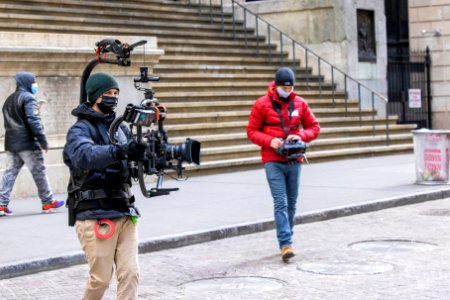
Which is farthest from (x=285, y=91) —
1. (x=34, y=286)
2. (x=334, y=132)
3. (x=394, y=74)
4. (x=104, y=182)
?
(x=394, y=74)

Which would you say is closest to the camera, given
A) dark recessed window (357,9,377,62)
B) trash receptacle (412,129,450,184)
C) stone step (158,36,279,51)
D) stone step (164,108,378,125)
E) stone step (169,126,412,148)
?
trash receptacle (412,129,450,184)

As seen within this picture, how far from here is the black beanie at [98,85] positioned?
547 centimetres

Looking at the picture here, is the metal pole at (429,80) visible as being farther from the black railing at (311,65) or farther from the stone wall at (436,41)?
the black railing at (311,65)

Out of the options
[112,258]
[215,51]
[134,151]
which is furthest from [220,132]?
[134,151]

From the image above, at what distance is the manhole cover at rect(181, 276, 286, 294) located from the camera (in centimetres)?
750

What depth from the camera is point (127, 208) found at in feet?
18.4

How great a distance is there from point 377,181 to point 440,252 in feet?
19.9

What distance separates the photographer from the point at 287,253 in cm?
870

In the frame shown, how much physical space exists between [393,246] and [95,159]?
16.5ft

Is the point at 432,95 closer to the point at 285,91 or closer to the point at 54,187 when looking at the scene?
the point at 54,187

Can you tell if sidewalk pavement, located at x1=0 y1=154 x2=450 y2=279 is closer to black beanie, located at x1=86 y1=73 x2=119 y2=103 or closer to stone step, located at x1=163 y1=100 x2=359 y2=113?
stone step, located at x1=163 y1=100 x2=359 y2=113

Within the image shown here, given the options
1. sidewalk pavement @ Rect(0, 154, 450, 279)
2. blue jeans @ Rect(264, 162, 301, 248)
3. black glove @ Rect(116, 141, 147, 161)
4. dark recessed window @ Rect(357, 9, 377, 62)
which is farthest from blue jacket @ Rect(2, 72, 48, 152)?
dark recessed window @ Rect(357, 9, 377, 62)

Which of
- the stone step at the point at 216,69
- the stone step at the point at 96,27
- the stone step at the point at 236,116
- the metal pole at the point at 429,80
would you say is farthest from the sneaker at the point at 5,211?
the metal pole at the point at 429,80

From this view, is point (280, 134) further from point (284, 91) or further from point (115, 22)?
point (115, 22)
